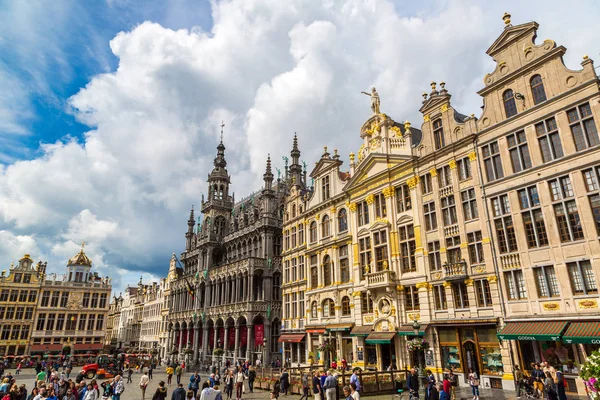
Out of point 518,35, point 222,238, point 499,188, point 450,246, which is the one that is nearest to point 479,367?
point 450,246

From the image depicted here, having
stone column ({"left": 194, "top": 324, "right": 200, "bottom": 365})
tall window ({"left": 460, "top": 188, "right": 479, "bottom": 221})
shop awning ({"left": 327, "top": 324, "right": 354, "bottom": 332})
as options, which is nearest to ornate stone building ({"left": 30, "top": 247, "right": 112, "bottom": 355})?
stone column ({"left": 194, "top": 324, "right": 200, "bottom": 365})

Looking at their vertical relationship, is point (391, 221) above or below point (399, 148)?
below

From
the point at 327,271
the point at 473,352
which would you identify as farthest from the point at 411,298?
the point at 327,271

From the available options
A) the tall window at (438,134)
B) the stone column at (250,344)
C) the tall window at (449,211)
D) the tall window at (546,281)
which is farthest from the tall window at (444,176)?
the stone column at (250,344)

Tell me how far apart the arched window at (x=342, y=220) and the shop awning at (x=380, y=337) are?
11071mm

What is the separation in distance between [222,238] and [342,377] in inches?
1704

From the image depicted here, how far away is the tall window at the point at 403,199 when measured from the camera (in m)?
33.0

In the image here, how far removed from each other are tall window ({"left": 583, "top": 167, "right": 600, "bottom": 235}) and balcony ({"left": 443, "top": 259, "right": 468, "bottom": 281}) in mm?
8256

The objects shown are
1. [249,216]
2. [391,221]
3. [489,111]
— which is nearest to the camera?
[489,111]

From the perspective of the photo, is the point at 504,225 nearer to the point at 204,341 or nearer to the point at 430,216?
the point at 430,216

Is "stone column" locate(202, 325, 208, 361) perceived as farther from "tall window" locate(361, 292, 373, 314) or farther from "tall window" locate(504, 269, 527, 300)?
"tall window" locate(504, 269, 527, 300)

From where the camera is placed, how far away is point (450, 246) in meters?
28.8

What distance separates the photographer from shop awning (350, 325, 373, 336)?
33.1m

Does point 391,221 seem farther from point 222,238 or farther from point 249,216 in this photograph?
point 222,238
